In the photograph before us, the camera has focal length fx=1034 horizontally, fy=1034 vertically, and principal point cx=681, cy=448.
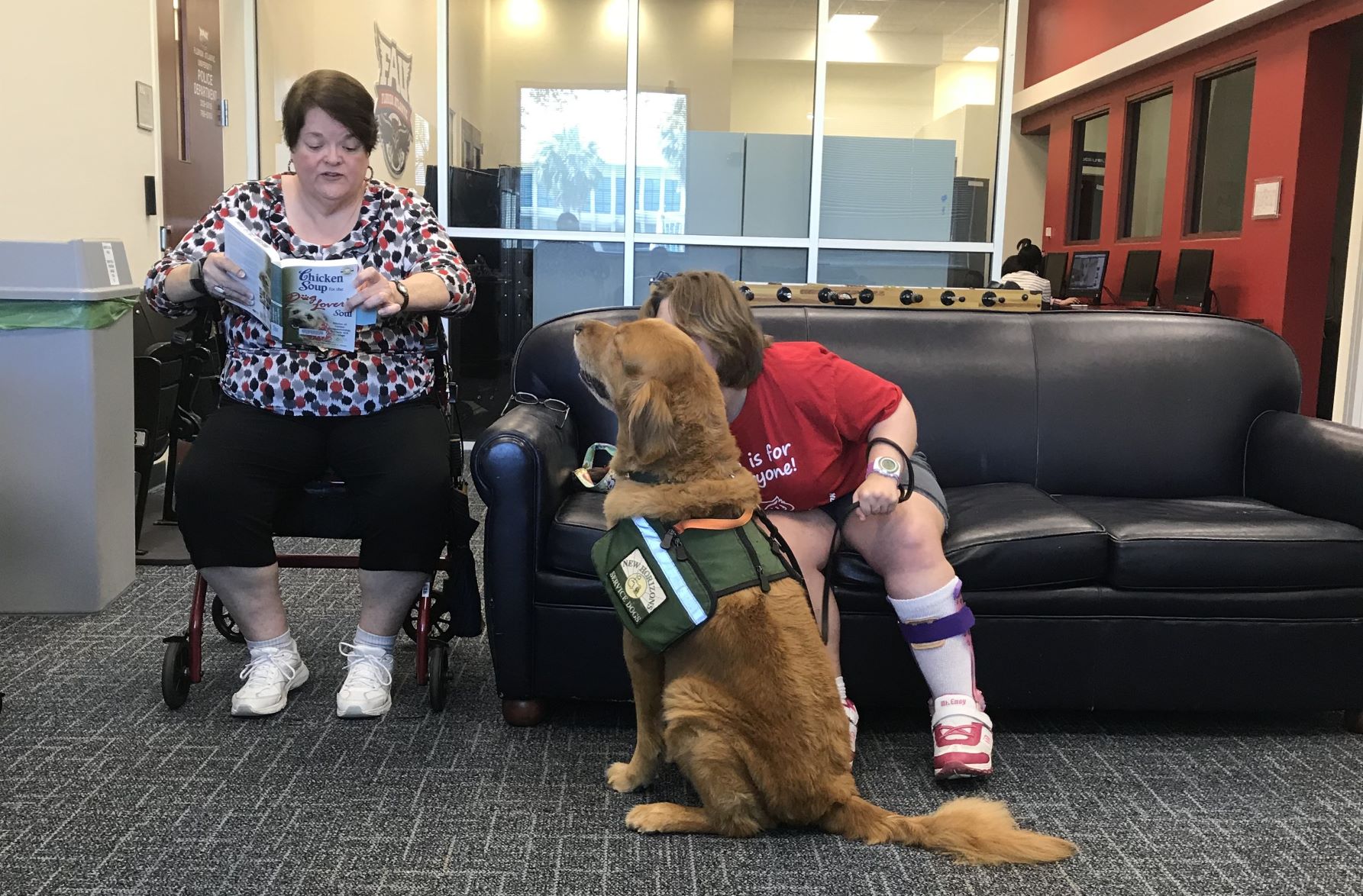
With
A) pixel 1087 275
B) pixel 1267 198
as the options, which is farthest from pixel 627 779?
pixel 1087 275

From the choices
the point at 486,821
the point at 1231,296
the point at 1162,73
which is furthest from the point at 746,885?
the point at 1162,73

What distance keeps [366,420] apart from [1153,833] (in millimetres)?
1721

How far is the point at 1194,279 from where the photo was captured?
24.1 ft

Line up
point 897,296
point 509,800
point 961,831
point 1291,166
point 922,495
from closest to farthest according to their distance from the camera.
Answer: point 961,831, point 509,800, point 922,495, point 897,296, point 1291,166

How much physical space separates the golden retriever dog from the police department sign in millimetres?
5173

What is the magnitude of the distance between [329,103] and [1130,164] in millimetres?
8815

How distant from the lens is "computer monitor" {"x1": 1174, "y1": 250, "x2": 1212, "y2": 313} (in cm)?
723

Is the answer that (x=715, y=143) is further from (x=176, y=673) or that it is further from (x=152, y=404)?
(x=176, y=673)

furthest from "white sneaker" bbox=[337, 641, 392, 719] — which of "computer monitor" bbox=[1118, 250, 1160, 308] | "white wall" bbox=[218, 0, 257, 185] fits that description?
"computer monitor" bbox=[1118, 250, 1160, 308]

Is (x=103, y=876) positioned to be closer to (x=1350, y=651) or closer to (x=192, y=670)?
(x=192, y=670)

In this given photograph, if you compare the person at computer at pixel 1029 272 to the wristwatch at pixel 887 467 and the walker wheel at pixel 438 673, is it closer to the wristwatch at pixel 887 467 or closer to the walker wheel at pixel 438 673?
the wristwatch at pixel 887 467

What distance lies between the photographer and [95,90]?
3801 millimetres

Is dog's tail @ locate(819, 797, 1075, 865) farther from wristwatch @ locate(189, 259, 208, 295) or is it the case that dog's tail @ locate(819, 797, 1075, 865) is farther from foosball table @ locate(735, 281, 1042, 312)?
foosball table @ locate(735, 281, 1042, 312)

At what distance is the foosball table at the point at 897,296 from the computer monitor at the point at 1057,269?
482 cm
